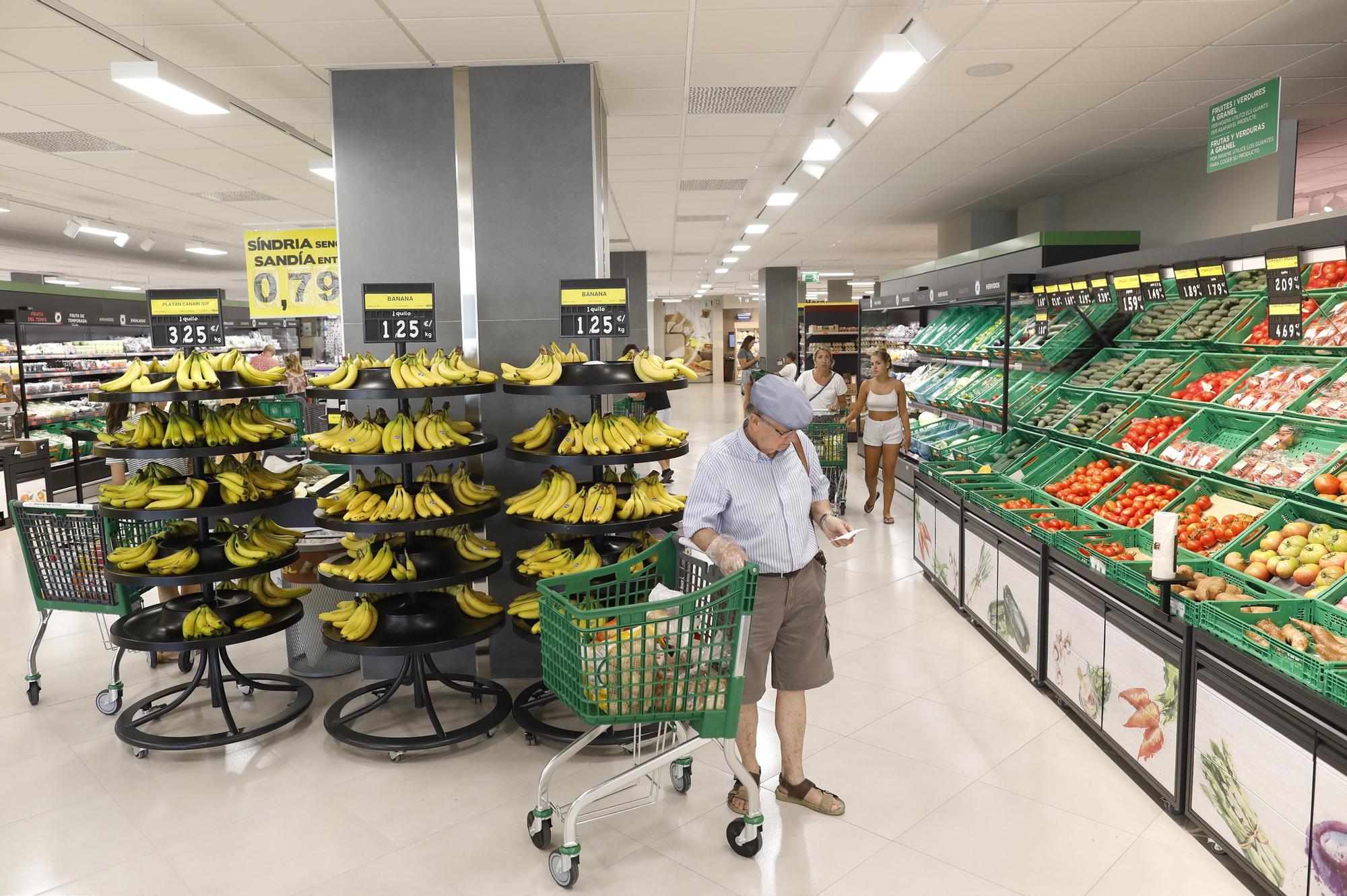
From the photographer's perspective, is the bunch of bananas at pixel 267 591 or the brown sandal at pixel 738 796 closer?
the brown sandal at pixel 738 796

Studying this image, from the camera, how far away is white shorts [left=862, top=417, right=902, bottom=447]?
834cm

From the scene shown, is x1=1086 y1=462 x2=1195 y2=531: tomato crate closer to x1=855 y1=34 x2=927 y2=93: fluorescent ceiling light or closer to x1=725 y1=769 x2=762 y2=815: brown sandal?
x1=725 y1=769 x2=762 y2=815: brown sandal

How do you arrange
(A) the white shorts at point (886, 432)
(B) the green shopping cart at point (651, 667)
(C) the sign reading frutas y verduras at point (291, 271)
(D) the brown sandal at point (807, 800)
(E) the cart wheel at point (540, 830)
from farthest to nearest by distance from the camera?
(A) the white shorts at point (886, 432) < (C) the sign reading frutas y verduras at point (291, 271) < (D) the brown sandal at point (807, 800) < (E) the cart wheel at point (540, 830) < (B) the green shopping cart at point (651, 667)

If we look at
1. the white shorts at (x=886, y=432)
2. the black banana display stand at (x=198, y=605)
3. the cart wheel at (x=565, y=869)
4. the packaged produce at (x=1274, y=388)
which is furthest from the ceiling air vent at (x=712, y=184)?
the cart wheel at (x=565, y=869)

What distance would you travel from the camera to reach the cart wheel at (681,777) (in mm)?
3451

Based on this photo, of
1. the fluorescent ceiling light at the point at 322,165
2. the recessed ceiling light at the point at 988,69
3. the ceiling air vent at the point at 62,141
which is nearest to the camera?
the recessed ceiling light at the point at 988,69

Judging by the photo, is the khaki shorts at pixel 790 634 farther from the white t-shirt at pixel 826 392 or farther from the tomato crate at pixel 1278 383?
the white t-shirt at pixel 826 392

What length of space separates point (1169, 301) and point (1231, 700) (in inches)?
135

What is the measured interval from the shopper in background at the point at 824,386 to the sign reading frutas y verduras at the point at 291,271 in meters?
4.70

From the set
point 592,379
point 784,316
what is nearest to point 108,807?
point 592,379

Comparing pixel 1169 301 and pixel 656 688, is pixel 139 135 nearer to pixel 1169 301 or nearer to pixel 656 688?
pixel 656 688

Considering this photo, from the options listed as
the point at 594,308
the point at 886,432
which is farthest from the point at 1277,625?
the point at 886,432

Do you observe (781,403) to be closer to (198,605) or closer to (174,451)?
(174,451)

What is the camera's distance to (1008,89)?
19.0ft
